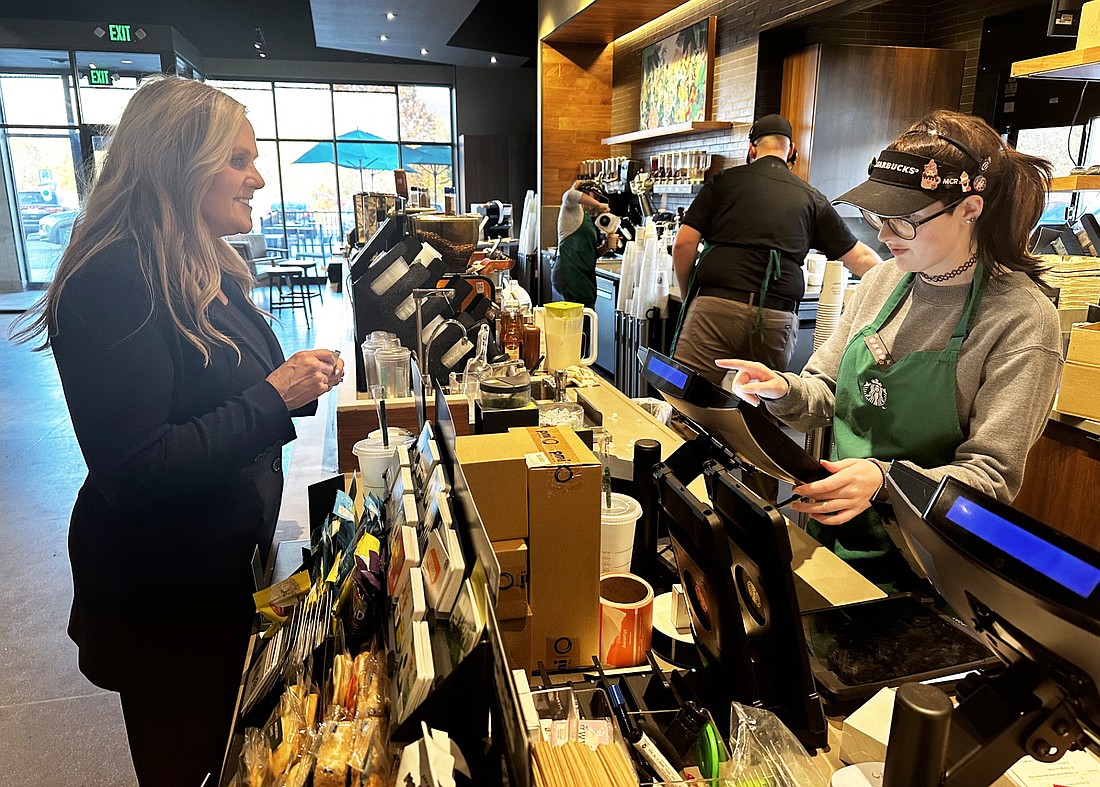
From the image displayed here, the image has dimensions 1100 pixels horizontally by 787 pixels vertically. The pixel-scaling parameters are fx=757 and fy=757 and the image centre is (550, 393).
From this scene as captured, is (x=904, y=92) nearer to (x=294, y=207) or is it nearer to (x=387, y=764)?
(x=387, y=764)

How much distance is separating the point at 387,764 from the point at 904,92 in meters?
6.12

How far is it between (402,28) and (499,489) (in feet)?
34.7

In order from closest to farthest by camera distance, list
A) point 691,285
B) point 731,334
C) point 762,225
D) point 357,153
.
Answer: point 762,225 < point 731,334 < point 691,285 < point 357,153

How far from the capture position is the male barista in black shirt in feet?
12.2

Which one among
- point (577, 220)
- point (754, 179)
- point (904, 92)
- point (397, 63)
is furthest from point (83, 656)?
point (397, 63)

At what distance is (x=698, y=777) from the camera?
0.94 m

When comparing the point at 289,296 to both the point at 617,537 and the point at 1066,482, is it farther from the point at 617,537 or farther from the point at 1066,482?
→ the point at 617,537

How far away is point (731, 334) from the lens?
3951mm

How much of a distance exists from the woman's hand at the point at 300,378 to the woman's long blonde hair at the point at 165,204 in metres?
0.12

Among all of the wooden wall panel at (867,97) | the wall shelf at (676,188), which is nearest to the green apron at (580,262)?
the wall shelf at (676,188)

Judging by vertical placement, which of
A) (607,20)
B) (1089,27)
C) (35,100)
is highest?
(607,20)

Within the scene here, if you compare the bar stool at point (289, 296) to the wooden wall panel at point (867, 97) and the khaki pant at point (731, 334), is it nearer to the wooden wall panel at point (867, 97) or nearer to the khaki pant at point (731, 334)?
the wooden wall panel at point (867, 97)

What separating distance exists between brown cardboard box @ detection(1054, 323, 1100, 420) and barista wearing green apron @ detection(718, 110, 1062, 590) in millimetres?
1305

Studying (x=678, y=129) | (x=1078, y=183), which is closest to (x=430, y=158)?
(x=678, y=129)
